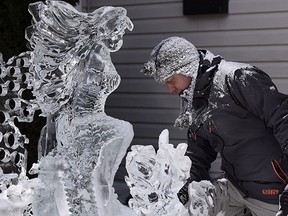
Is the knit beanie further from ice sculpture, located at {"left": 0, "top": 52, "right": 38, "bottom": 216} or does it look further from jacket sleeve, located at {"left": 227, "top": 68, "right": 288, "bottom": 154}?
ice sculpture, located at {"left": 0, "top": 52, "right": 38, "bottom": 216}

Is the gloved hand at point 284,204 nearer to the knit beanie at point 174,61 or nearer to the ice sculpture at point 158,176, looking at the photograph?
the ice sculpture at point 158,176

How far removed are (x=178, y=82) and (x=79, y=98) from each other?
0.63 metres

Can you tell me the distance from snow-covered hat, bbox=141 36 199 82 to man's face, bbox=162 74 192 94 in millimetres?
25

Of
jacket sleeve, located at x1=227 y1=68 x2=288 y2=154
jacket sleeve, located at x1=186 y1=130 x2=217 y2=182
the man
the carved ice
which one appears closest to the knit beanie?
the man

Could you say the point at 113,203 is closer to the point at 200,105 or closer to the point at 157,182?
the point at 157,182

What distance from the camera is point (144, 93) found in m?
6.54

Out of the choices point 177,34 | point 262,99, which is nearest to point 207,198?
point 262,99

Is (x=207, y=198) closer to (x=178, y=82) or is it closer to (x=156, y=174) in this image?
(x=178, y=82)

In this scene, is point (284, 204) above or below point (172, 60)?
below

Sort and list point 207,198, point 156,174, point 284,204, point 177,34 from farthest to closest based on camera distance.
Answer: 1. point 177,34
2. point 207,198
3. point 284,204
4. point 156,174

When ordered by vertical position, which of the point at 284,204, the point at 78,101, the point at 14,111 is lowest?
the point at 284,204

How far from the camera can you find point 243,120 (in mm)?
2639

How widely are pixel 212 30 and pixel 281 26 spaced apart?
70cm

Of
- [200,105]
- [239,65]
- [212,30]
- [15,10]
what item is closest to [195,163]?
[200,105]
